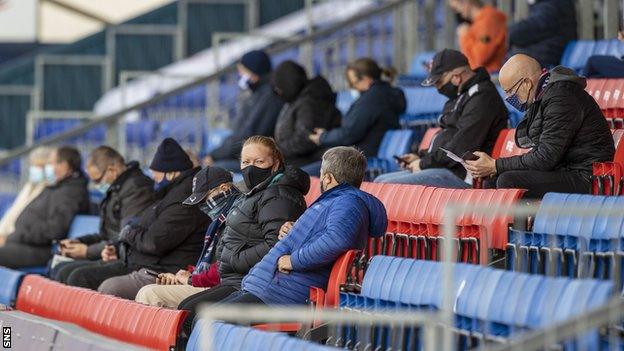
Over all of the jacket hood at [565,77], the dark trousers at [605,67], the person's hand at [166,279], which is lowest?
the person's hand at [166,279]

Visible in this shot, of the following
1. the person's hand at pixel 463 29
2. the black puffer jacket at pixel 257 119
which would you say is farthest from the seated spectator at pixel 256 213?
the person's hand at pixel 463 29

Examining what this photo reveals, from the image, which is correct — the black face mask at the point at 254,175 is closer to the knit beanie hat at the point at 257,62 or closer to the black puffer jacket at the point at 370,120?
the black puffer jacket at the point at 370,120

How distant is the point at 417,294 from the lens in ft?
21.1

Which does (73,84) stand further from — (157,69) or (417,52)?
(417,52)

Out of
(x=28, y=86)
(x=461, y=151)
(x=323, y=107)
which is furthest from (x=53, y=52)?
(x=461, y=151)

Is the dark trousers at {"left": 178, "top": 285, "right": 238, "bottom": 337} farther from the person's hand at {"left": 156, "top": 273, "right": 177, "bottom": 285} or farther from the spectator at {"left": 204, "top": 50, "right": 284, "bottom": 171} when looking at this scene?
the spectator at {"left": 204, "top": 50, "right": 284, "bottom": 171}

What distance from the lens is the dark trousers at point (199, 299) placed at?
7.49m

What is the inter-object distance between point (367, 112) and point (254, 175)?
8.79 feet

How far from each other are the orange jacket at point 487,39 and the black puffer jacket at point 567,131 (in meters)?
4.15

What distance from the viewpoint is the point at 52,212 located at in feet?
37.9

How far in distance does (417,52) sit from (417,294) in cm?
824

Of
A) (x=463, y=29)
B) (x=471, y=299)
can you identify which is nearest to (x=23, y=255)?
(x=463, y=29)

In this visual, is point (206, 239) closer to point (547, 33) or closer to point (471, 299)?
point (471, 299)

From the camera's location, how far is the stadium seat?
34.0 feet
